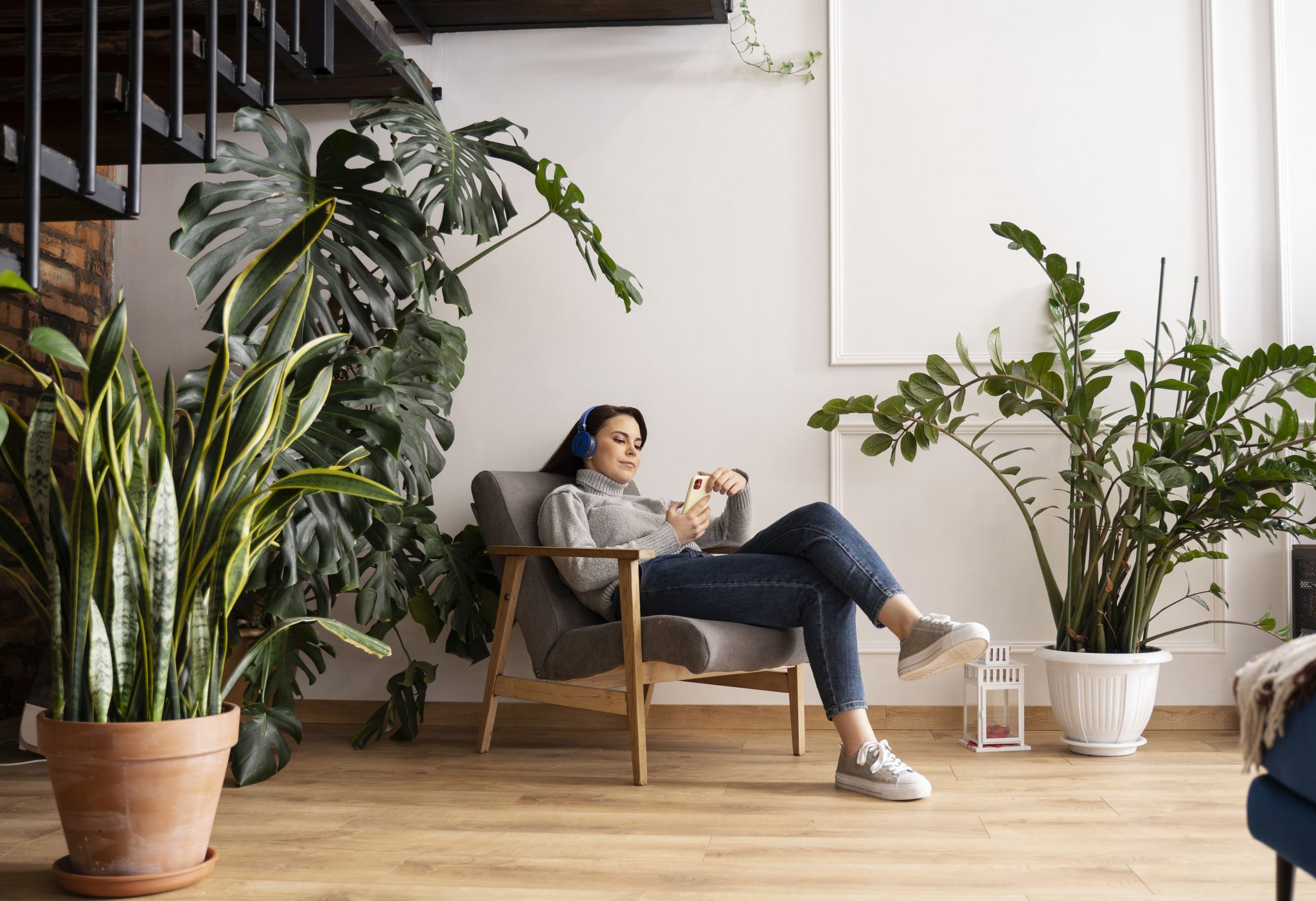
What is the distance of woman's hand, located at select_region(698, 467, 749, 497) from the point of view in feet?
9.53

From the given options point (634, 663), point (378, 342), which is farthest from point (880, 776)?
point (378, 342)

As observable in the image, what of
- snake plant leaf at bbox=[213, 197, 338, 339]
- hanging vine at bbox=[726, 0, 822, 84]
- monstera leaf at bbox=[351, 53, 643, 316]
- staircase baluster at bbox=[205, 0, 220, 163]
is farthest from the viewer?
hanging vine at bbox=[726, 0, 822, 84]

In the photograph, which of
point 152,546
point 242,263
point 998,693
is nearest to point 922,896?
point 152,546

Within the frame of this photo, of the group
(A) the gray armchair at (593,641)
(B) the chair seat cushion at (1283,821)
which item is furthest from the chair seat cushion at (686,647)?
(B) the chair seat cushion at (1283,821)

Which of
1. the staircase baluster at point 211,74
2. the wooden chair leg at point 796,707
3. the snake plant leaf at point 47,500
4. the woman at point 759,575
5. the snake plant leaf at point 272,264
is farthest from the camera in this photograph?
the wooden chair leg at point 796,707

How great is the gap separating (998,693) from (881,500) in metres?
0.68

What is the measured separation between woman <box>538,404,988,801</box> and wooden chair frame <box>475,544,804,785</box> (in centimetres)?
10

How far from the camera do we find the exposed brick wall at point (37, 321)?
3.05m

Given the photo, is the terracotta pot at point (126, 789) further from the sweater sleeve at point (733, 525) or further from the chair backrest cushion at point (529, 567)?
the sweater sleeve at point (733, 525)

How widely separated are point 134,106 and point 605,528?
1540 mm

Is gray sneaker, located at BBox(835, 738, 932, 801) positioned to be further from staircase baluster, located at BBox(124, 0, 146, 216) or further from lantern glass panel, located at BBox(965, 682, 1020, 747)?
staircase baluster, located at BBox(124, 0, 146, 216)

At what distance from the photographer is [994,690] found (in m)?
3.05

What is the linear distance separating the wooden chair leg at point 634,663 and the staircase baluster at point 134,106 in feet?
4.30


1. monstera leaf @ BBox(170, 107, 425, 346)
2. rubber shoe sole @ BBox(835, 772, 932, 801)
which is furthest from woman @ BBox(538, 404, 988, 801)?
monstera leaf @ BBox(170, 107, 425, 346)
